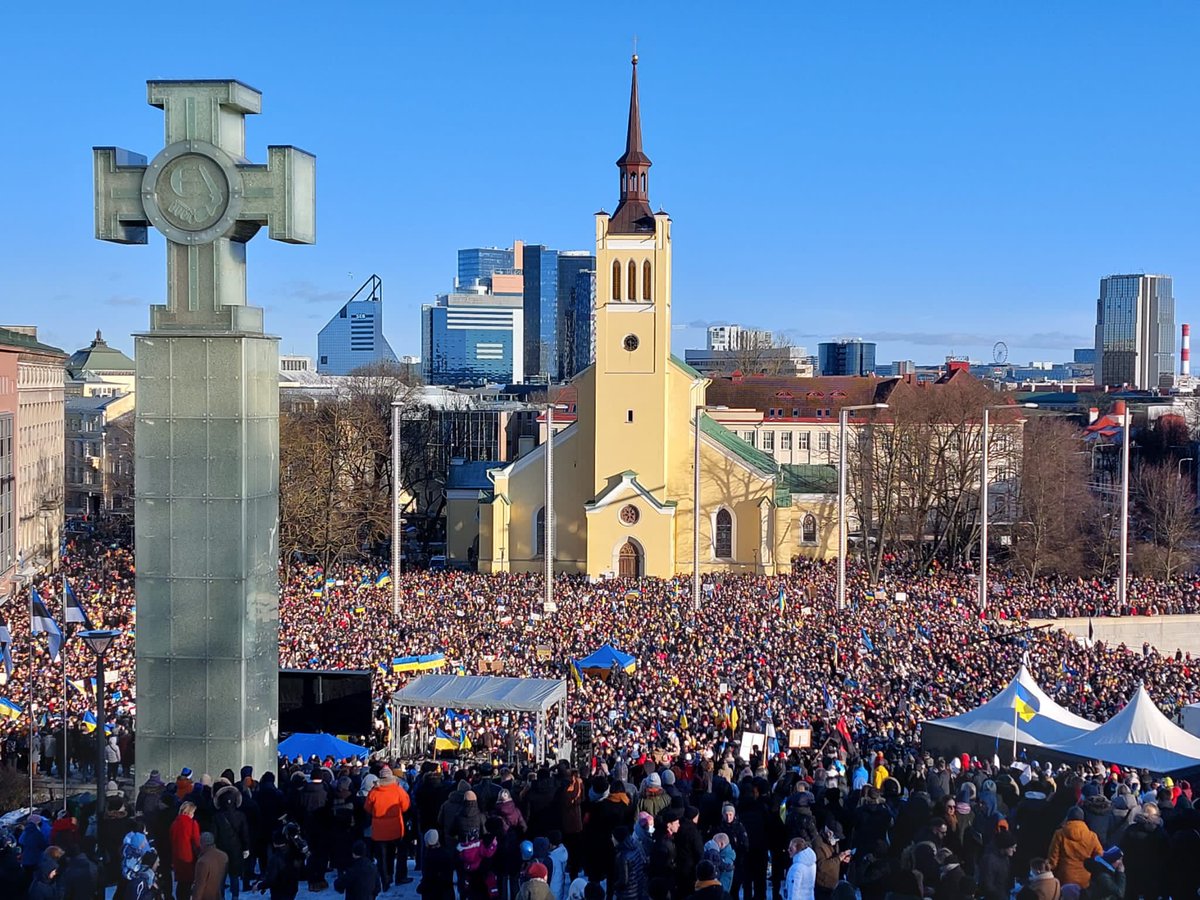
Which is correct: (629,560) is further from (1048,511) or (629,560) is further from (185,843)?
(185,843)

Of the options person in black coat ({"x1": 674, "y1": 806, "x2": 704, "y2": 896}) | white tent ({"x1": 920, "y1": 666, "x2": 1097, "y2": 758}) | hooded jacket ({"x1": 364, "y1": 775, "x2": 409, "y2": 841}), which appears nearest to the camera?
person in black coat ({"x1": 674, "y1": 806, "x2": 704, "y2": 896})

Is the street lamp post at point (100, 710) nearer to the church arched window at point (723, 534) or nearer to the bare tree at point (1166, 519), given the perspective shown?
the church arched window at point (723, 534)

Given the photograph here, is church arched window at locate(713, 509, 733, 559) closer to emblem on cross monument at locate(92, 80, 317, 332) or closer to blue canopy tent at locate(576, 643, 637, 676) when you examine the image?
blue canopy tent at locate(576, 643, 637, 676)

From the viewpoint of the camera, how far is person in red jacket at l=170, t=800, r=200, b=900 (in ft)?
37.7

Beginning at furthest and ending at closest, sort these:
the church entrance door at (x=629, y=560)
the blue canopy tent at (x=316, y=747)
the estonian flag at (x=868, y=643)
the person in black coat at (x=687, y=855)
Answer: the church entrance door at (x=629, y=560), the estonian flag at (x=868, y=643), the blue canopy tent at (x=316, y=747), the person in black coat at (x=687, y=855)

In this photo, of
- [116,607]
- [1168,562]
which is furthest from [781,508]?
[116,607]

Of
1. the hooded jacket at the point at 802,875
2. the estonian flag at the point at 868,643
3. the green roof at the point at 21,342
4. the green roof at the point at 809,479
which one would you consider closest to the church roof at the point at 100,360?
the green roof at the point at 21,342

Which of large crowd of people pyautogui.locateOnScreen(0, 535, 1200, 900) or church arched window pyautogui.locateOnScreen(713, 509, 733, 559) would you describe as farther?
church arched window pyautogui.locateOnScreen(713, 509, 733, 559)

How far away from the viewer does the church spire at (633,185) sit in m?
48.6

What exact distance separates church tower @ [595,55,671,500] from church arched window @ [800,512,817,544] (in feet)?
21.7

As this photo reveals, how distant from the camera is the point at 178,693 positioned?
46.1ft

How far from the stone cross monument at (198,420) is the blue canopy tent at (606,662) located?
49.4 ft

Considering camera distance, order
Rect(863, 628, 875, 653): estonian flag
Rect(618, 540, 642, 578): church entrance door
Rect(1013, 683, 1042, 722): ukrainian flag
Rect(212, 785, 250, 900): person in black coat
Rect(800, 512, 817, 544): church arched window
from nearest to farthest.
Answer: Rect(212, 785, 250, 900): person in black coat < Rect(1013, 683, 1042, 722): ukrainian flag < Rect(863, 628, 875, 653): estonian flag < Rect(618, 540, 642, 578): church entrance door < Rect(800, 512, 817, 544): church arched window

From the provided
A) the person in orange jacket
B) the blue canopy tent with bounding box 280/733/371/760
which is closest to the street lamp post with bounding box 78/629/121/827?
the blue canopy tent with bounding box 280/733/371/760
